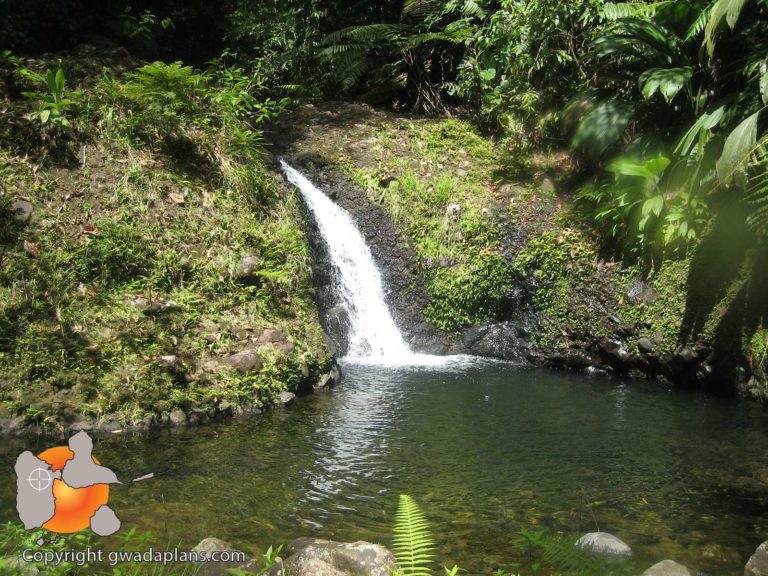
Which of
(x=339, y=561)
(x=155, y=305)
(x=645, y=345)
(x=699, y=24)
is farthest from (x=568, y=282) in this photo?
(x=339, y=561)

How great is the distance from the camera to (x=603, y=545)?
3.17 metres

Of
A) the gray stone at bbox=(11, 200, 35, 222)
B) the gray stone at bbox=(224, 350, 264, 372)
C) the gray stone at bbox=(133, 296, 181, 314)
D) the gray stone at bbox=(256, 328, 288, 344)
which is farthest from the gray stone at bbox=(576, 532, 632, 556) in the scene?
the gray stone at bbox=(11, 200, 35, 222)

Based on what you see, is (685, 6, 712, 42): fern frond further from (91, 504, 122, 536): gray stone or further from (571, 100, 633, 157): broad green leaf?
(91, 504, 122, 536): gray stone

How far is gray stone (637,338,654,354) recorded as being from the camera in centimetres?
773

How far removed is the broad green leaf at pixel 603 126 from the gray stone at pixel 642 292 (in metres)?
1.95

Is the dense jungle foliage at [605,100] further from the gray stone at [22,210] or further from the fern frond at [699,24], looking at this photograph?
the gray stone at [22,210]

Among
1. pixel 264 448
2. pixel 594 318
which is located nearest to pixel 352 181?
pixel 594 318

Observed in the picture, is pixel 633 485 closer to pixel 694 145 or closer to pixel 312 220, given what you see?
pixel 694 145

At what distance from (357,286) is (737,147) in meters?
5.51

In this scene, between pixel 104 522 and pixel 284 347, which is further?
pixel 284 347

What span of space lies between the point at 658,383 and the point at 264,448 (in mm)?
5294

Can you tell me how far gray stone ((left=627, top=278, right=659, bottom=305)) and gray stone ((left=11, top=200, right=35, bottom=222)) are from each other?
7407mm

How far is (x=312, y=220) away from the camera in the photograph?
31.0ft

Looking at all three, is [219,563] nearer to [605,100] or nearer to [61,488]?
[61,488]
